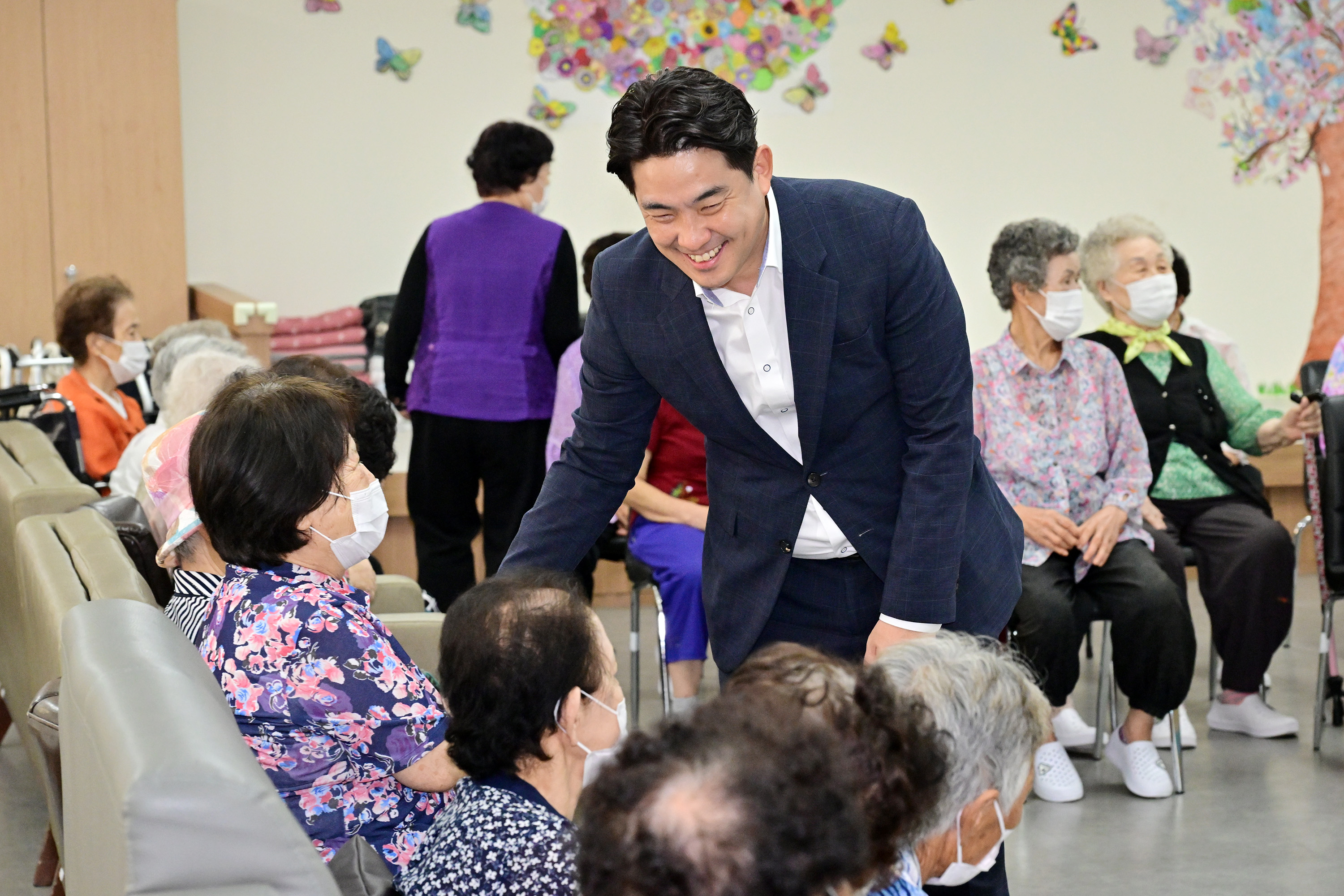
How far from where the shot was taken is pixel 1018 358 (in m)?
3.39

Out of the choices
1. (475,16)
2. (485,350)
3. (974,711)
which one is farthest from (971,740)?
(475,16)

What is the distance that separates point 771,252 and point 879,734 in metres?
0.73

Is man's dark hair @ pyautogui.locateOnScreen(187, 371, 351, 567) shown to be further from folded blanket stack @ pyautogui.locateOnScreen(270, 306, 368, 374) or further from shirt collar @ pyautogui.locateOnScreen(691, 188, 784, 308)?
folded blanket stack @ pyautogui.locateOnScreen(270, 306, 368, 374)

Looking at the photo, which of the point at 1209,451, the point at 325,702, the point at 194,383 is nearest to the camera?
the point at 325,702

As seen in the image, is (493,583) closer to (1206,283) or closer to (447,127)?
(447,127)

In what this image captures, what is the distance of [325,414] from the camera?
1822 mm

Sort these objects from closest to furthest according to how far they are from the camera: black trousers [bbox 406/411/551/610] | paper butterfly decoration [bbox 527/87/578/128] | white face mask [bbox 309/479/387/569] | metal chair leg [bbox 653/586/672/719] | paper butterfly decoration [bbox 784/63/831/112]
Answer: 1. white face mask [bbox 309/479/387/569]
2. metal chair leg [bbox 653/586/672/719]
3. black trousers [bbox 406/411/551/610]
4. paper butterfly decoration [bbox 527/87/578/128]
5. paper butterfly decoration [bbox 784/63/831/112]

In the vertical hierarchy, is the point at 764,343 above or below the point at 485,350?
above

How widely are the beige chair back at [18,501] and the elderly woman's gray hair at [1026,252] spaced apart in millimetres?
2178

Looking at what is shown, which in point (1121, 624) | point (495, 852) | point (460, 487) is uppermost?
point (495, 852)

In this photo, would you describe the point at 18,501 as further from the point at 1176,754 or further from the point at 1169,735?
the point at 1169,735

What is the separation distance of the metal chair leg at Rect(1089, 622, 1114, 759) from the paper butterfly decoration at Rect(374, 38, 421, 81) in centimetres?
376

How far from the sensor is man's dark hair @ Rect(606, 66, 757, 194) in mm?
1494

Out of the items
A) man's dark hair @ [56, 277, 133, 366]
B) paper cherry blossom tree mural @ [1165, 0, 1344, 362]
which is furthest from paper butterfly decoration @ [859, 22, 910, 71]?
man's dark hair @ [56, 277, 133, 366]
